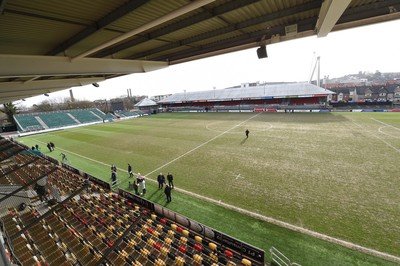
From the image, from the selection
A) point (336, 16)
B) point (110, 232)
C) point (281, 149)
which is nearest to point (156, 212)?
point (110, 232)

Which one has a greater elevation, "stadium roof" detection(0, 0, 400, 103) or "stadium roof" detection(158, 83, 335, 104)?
"stadium roof" detection(0, 0, 400, 103)

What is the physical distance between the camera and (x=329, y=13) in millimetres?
4836

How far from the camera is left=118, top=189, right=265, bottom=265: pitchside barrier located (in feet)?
21.9

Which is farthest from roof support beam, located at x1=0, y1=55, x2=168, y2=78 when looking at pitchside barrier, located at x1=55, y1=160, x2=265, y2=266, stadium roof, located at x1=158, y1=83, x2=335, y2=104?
stadium roof, located at x1=158, y1=83, x2=335, y2=104

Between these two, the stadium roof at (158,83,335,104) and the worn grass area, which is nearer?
the worn grass area

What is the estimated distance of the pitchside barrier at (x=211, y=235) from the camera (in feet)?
21.9

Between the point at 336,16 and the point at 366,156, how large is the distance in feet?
50.9

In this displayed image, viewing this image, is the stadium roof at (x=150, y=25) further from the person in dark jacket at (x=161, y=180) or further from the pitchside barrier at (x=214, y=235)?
the pitchside barrier at (x=214, y=235)

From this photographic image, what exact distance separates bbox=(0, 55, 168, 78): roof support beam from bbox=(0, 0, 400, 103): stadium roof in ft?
0.10

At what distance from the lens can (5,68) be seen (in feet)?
23.2

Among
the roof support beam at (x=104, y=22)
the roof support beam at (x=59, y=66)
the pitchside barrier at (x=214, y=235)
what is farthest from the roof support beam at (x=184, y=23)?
the pitchside barrier at (x=214, y=235)

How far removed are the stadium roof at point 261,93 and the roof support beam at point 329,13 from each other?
4404cm

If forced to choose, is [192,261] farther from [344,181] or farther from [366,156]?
[366,156]

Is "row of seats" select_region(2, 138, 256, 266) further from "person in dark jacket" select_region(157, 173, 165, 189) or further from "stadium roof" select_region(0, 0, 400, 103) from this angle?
"stadium roof" select_region(0, 0, 400, 103)
